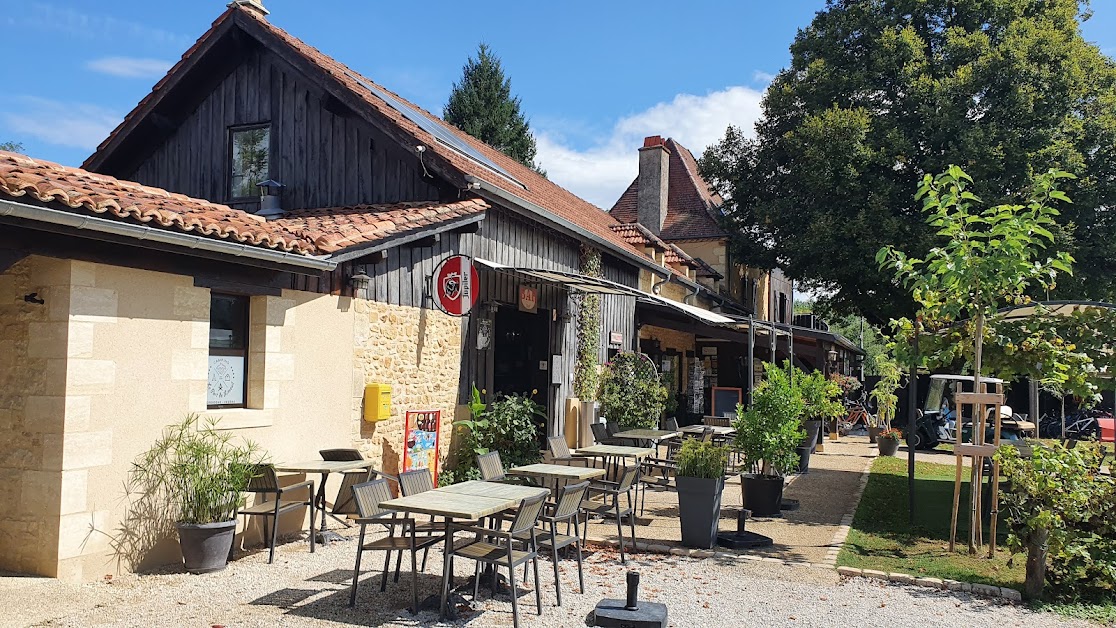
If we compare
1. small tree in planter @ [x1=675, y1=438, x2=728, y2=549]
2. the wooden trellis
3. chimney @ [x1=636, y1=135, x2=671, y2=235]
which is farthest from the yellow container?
chimney @ [x1=636, y1=135, x2=671, y2=235]

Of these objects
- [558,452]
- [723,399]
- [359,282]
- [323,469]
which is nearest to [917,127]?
[723,399]

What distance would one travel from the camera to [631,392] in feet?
46.2

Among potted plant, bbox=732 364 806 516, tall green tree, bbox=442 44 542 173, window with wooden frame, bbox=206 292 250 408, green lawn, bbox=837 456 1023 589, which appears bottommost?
green lawn, bbox=837 456 1023 589

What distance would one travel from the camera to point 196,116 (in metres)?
12.1

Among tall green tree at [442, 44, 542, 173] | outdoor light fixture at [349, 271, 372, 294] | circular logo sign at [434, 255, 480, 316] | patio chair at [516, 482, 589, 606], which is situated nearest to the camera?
patio chair at [516, 482, 589, 606]

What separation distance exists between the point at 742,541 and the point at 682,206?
62.8 ft

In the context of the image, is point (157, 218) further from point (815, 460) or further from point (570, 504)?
point (815, 460)

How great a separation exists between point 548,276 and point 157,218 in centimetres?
607

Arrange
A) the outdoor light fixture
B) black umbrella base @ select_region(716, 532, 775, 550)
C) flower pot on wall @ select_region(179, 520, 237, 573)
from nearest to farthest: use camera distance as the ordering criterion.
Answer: flower pot on wall @ select_region(179, 520, 237, 573), black umbrella base @ select_region(716, 532, 775, 550), the outdoor light fixture

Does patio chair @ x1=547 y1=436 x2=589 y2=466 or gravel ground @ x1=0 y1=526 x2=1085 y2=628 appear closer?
gravel ground @ x1=0 y1=526 x2=1085 y2=628

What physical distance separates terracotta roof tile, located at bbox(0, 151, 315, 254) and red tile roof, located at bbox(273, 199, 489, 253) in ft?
1.20

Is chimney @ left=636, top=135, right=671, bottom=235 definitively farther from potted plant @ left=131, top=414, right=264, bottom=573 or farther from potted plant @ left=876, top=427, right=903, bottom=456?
potted plant @ left=131, top=414, right=264, bottom=573

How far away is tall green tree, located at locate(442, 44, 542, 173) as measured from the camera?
3047 cm

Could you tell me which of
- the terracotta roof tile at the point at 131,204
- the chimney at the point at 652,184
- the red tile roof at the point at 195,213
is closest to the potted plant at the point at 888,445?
the red tile roof at the point at 195,213
